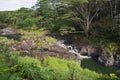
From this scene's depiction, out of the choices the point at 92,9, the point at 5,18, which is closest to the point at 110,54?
the point at 92,9

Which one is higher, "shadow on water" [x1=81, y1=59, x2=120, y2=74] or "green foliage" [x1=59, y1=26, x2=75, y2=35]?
"green foliage" [x1=59, y1=26, x2=75, y2=35]

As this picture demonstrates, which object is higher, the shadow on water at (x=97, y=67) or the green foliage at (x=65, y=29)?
the green foliage at (x=65, y=29)

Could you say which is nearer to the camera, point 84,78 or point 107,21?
point 84,78

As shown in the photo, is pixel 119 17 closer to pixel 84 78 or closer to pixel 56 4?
pixel 56 4

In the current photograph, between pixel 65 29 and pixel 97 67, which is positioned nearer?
pixel 97 67

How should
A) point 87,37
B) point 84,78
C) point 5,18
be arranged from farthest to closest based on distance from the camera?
point 5,18 → point 87,37 → point 84,78

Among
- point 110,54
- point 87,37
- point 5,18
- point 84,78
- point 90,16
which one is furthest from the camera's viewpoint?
point 5,18

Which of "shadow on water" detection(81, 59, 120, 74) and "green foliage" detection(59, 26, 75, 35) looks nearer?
"shadow on water" detection(81, 59, 120, 74)

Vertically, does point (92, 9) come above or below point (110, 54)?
above

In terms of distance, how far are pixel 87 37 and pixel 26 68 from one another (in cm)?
1818

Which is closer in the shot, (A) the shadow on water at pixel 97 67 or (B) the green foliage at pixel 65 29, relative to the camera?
(A) the shadow on water at pixel 97 67

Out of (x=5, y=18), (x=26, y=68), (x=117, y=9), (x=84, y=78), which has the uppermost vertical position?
(x=26, y=68)

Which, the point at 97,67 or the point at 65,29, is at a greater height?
the point at 65,29

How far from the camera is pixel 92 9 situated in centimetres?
2512
